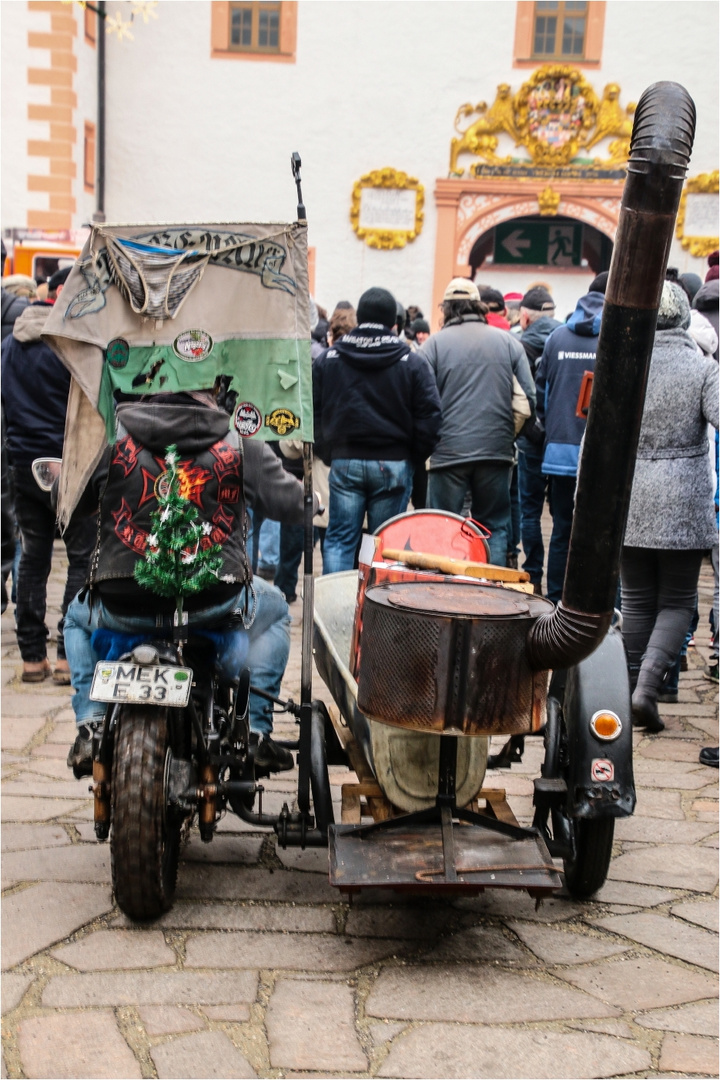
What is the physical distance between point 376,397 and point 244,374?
3.13 m

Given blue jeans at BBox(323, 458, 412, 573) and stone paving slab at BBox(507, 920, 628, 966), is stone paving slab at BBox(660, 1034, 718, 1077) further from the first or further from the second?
blue jeans at BBox(323, 458, 412, 573)

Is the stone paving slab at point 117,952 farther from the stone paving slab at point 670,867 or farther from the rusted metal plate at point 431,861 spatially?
the stone paving slab at point 670,867

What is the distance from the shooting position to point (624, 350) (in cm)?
288

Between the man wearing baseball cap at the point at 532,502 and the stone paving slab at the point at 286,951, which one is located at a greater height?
the man wearing baseball cap at the point at 532,502

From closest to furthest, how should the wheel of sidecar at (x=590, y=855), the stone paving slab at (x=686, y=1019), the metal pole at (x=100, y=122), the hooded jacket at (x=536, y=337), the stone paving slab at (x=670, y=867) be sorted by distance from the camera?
Result: the stone paving slab at (x=686, y=1019)
the wheel of sidecar at (x=590, y=855)
the stone paving slab at (x=670, y=867)
the hooded jacket at (x=536, y=337)
the metal pole at (x=100, y=122)

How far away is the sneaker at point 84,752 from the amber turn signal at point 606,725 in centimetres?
166

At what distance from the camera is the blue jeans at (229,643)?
4.00 meters

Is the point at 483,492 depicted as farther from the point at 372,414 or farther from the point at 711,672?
the point at 711,672

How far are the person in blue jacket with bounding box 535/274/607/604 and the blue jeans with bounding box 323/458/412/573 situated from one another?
3.40 feet

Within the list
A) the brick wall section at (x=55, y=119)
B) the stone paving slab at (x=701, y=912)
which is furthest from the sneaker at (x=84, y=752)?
the brick wall section at (x=55, y=119)

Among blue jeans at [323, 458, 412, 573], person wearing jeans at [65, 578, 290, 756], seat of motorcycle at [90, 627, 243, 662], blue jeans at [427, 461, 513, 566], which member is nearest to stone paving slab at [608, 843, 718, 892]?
person wearing jeans at [65, 578, 290, 756]

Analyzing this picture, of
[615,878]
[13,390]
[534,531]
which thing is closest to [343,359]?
[13,390]

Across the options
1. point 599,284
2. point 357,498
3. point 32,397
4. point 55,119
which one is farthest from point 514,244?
point 32,397

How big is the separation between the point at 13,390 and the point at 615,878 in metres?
4.22
